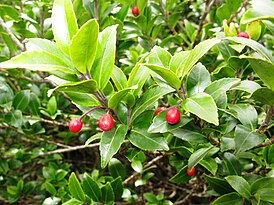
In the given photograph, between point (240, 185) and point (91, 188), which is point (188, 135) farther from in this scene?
point (91, 188)

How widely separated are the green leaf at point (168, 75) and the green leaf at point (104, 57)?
0.17m

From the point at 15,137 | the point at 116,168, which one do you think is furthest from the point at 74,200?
A: the point at 15,137

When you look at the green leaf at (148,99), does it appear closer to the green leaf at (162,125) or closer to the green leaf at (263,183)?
the green leaf at (162,125)

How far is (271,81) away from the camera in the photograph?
1.15 metres

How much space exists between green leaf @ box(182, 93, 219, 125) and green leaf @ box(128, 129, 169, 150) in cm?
21

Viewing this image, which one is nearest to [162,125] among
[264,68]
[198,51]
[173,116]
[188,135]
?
[173,116]

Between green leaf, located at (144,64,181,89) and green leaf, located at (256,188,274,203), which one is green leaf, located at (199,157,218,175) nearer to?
green leaf, located at (256,188,274,203)

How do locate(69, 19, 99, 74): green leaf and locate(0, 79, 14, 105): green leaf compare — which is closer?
locate(69, 19, 99, 74): green leaf

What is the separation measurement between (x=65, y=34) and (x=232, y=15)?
1552 millimetres

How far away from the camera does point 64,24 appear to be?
1.19 metres

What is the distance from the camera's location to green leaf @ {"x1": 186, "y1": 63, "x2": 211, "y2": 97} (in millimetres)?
1388

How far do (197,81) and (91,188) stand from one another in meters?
0.85

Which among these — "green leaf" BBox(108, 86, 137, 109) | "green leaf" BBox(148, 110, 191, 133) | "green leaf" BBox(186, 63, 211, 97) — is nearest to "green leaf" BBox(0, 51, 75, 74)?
"green leaf" BBox(108, 86, 137, 109)

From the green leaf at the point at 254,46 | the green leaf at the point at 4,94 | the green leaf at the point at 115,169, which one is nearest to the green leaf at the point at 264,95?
the green leaf at the point at 254,46
